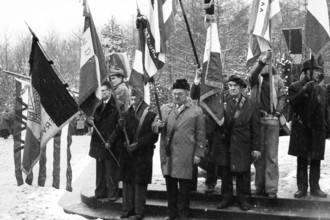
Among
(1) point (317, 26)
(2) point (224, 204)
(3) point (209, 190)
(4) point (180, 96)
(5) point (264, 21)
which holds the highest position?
(5) point (264, 21)

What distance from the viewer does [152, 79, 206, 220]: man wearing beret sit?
6.96m

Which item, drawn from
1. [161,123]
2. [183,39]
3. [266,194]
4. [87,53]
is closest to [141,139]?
[161,123]

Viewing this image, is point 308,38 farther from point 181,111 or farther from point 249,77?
point 181,111

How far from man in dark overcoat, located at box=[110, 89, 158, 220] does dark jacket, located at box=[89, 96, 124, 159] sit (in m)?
0.60

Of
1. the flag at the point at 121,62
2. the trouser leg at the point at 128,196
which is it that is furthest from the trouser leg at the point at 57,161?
the flag at the point at 121,62

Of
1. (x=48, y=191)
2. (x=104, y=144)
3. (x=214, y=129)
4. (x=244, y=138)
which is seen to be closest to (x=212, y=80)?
(x=214, y=129)

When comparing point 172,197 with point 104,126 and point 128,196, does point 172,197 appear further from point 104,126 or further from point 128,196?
point 104,126

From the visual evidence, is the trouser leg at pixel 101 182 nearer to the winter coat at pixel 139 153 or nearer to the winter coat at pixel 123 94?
the winter coat at pixel 139 153

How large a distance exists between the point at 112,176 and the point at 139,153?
1060 mm

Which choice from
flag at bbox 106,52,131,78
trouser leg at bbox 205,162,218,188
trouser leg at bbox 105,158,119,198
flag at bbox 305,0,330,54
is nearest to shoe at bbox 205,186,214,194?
trouser leg at bbox 205,162,218,188

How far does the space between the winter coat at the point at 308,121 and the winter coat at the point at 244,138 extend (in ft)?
2.32

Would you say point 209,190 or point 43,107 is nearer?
point 43,107

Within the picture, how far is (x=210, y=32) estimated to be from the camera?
286 inches

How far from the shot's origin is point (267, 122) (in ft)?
24.3
